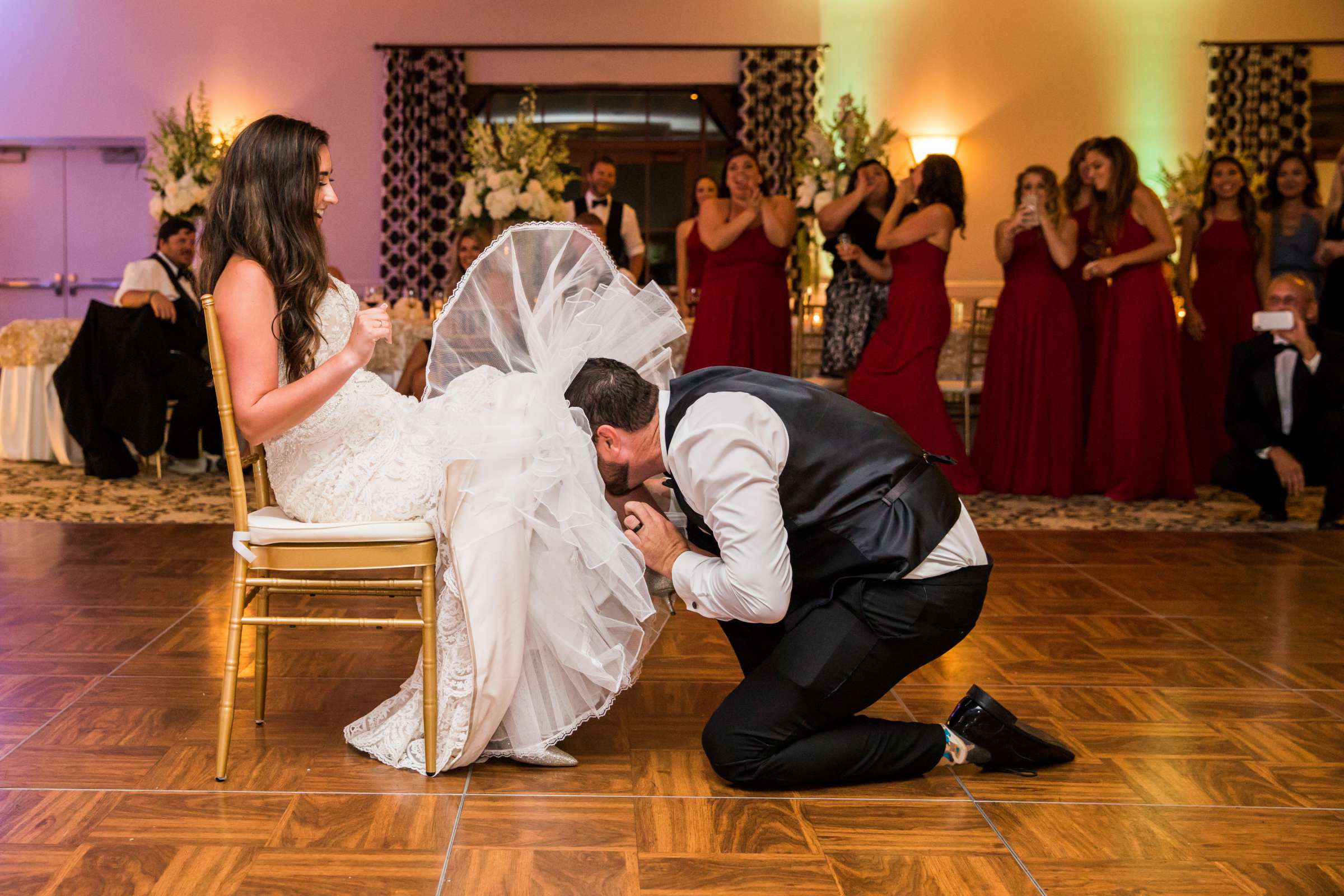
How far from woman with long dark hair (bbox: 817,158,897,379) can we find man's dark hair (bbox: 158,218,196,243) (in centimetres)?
353

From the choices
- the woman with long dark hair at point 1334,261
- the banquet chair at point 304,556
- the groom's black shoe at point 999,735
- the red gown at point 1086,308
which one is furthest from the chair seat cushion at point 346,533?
the woman with long dark hair at point 1334,261

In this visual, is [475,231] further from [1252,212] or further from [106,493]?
[1252,212]

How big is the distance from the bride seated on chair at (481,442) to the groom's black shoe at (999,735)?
65 centimetres

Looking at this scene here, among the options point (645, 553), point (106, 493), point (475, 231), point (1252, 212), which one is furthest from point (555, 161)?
point (645, 553)

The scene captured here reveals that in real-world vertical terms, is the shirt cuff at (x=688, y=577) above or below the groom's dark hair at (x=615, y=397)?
below

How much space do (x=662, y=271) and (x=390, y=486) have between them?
8.61 meters

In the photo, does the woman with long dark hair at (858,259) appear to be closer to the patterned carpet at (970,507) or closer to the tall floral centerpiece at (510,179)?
the patterned carpet at (970,507)

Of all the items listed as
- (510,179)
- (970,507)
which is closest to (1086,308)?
(970,507)

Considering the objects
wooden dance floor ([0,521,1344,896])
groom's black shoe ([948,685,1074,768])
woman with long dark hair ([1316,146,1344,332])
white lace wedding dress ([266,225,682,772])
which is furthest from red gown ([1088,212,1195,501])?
white lace wedding dress ([266,225,682,772])

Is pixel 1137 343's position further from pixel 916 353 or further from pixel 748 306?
pixel 748 306

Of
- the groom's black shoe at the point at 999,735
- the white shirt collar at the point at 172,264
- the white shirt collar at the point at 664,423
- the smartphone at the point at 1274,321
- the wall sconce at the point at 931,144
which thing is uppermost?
the wall sconce at the point at 931,144

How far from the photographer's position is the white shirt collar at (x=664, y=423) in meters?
2.16

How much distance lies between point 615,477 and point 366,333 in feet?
1.76

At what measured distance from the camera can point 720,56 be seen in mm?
10352
